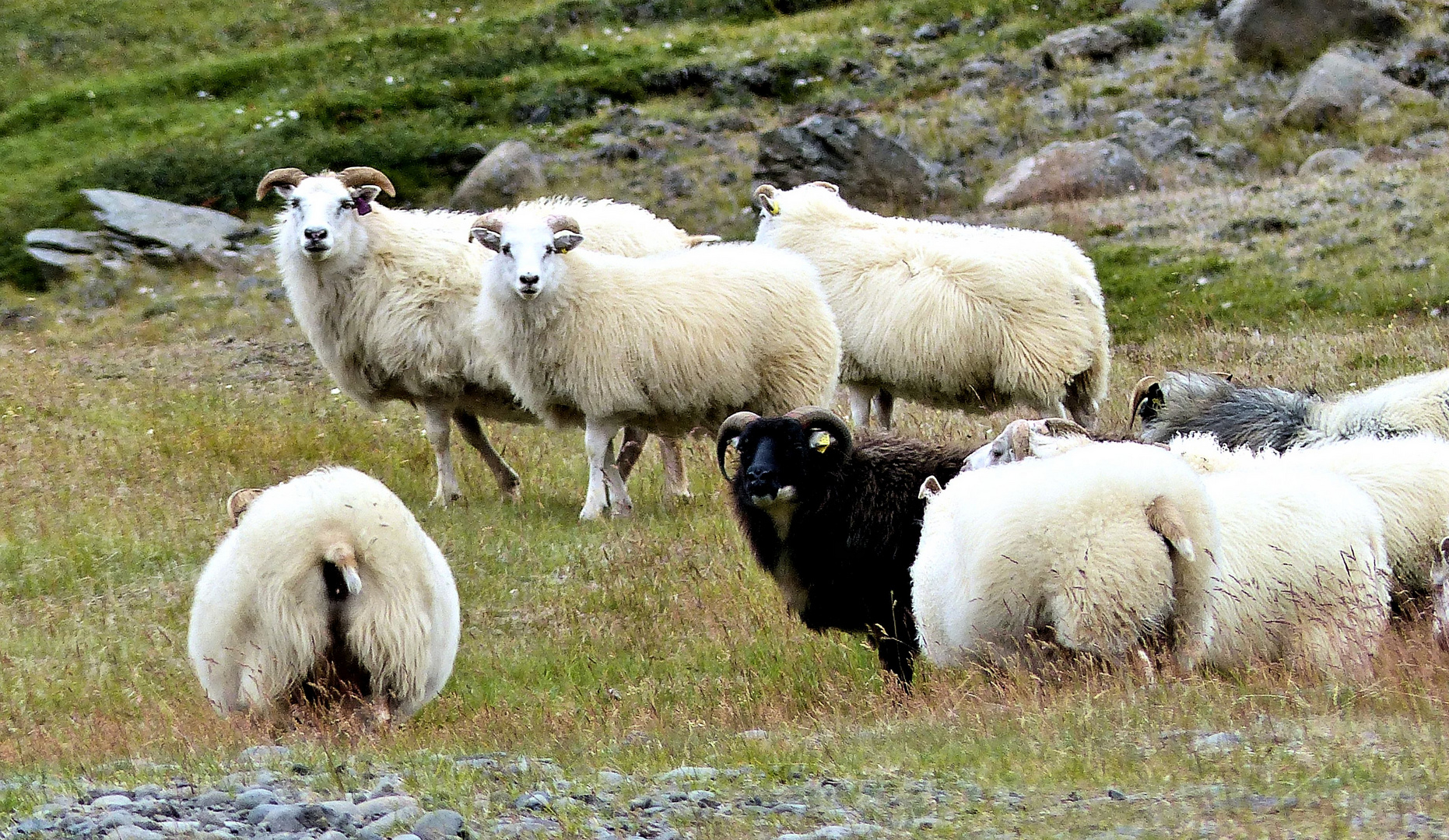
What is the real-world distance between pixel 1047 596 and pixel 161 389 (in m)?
13.6

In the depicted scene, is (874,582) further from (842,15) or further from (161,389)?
(842,15)

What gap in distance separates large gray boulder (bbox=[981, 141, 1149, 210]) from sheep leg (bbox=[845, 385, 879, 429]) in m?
12.1

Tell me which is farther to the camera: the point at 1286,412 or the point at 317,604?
the point at 1286,412

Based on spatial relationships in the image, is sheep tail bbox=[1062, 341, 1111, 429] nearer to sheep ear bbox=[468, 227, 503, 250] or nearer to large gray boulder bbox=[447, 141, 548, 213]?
sheep ear bbox=[468, 227, 503, 250]

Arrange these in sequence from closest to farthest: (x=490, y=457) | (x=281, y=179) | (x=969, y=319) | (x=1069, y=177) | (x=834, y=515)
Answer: (x=834, y=515) → (x=969, y=319) → (x=490, y=457) → (x=281, y=179) → (x=1069, y=177)

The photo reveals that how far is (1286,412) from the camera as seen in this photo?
34.2ft

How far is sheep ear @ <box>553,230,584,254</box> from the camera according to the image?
12.1 m

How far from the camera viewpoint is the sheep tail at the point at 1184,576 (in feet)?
20.5

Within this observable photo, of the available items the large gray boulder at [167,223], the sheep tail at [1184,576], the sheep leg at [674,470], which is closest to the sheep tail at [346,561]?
the sheep tail at [1184,576]

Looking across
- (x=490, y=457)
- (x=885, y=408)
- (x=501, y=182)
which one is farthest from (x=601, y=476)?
(x=501, y=182)

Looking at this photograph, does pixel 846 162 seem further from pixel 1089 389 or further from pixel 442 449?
pixel 442 449

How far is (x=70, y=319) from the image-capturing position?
24.1 m

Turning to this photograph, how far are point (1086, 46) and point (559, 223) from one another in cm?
2366

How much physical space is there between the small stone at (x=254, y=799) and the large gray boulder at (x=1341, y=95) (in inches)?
1011
